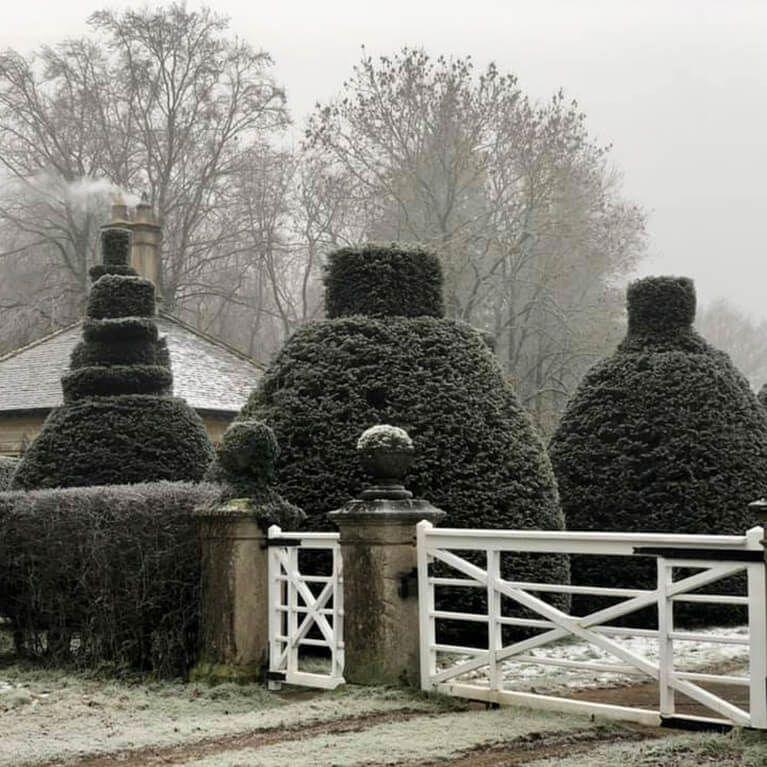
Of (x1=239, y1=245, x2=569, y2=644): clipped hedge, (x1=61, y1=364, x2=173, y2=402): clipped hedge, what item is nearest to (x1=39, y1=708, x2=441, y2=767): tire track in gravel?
(x1=239, y1=245, x2=569, y2=644): clipped hedge

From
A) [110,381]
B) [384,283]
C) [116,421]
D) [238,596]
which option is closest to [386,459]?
[238,596]

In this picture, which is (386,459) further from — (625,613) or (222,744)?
(222,744)

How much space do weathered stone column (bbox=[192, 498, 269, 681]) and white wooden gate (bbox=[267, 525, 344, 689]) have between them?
8 cm

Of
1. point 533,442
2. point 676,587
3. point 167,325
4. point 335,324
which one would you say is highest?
point 167,325

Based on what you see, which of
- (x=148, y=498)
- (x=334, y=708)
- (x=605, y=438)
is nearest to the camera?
(x=334, y=708)

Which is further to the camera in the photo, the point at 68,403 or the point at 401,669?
the point at 68,403

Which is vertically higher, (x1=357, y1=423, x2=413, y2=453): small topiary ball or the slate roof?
the slate roof

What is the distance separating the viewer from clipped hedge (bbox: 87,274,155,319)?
636 inches

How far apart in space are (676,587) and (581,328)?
89.3 ft

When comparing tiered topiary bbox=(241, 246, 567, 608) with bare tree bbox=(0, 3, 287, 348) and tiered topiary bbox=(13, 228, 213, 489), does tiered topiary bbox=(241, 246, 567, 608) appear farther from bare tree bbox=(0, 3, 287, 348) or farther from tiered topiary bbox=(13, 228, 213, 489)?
bare tree bbox=(0, 3, 287, 348)

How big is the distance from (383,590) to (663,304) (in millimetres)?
6814

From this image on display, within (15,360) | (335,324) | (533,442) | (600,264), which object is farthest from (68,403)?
(600,264)

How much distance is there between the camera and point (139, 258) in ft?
111

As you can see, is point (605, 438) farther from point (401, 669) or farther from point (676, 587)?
point (676, 587)
